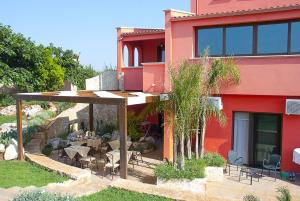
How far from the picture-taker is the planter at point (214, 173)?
52.5ft

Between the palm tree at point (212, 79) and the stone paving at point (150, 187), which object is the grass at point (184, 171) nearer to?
the stone paving at point (150, 187)

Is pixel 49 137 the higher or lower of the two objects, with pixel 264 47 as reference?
lower

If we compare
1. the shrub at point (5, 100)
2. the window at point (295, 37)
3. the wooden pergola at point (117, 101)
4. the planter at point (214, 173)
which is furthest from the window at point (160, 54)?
the shrub at point (5, 100)

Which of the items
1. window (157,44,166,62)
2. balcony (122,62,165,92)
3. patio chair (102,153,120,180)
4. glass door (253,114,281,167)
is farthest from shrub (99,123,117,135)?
glass door (253,114,281,167)

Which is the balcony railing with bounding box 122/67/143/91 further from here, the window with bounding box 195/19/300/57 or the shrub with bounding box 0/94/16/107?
the shrub with bounding box 0/94/16/107

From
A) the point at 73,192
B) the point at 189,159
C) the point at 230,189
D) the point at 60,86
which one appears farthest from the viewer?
the point at 60,86

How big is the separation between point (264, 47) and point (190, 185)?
24.7ft

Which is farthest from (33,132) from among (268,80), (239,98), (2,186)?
(268,80)

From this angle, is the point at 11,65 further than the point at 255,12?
Yes

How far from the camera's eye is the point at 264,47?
677 inches

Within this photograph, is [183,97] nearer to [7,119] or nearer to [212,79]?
[212,79]

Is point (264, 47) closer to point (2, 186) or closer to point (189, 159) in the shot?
point (189, 159)

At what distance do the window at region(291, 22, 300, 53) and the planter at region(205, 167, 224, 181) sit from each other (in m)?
6.32

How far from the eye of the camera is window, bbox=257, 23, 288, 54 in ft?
54.5
